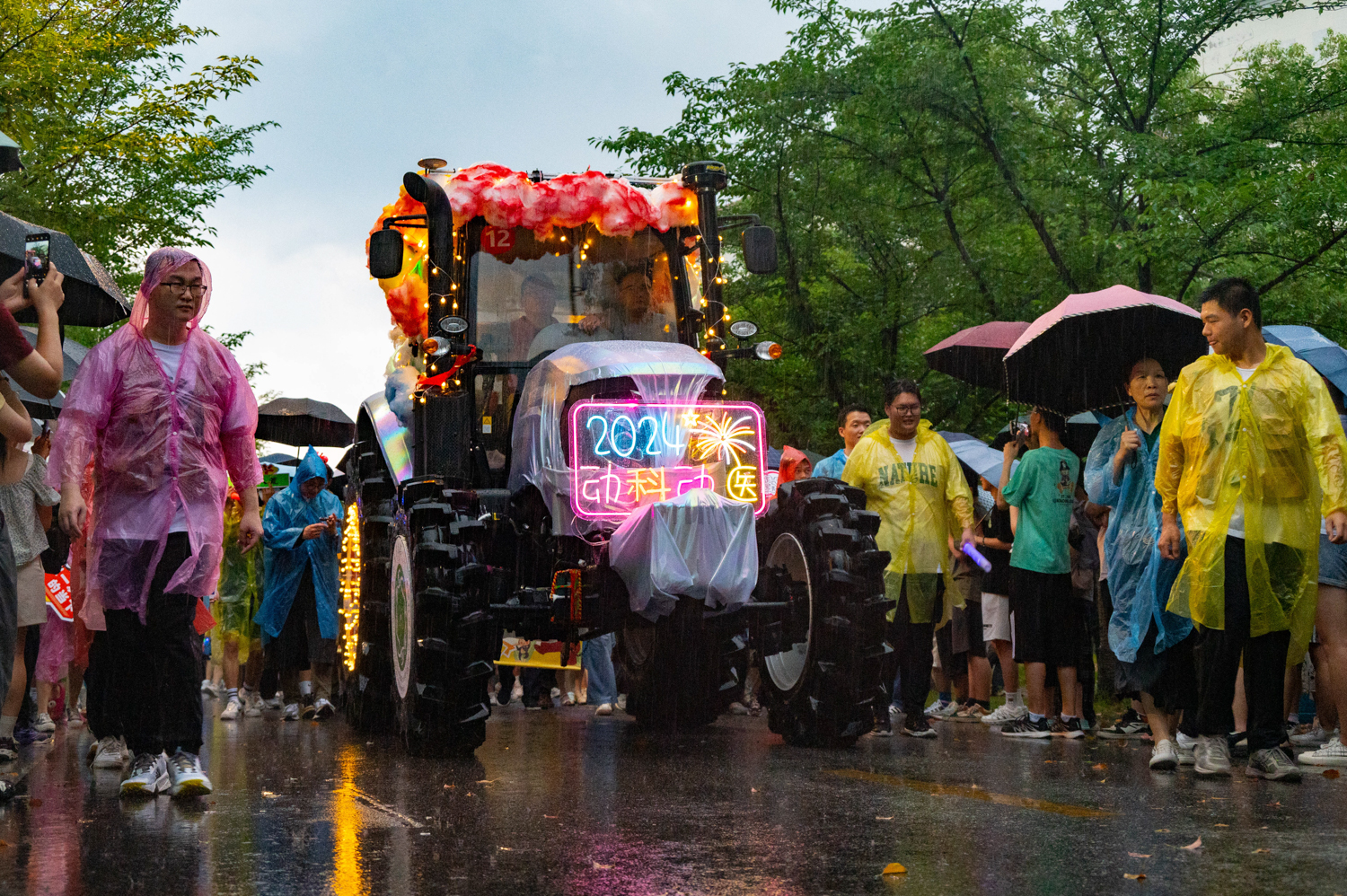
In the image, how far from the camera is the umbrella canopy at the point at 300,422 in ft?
61.8

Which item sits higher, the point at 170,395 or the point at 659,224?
the point at 659,224

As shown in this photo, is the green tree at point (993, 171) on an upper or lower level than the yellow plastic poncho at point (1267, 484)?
upper

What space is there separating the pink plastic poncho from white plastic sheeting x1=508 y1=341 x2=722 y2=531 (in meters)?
2.02

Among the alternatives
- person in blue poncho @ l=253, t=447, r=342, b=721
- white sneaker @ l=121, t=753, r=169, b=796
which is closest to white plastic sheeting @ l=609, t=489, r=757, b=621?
white sneaker @ l=121, t=753, r=169, b=796

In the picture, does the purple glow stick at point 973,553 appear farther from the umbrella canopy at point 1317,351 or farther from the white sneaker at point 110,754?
the white sneaker at point 110,754

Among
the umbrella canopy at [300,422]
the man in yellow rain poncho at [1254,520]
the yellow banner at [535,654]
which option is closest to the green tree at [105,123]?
the umbrella canopy at [300,422]

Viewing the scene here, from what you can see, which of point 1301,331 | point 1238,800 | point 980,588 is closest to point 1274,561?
point 1238,800

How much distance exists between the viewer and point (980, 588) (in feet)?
40.1

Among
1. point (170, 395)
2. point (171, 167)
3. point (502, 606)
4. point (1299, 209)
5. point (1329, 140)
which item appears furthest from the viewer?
point (171, 167)

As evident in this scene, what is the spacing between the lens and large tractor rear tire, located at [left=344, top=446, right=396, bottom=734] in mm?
9773

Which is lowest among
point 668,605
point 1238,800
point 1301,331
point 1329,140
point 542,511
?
point 1238,800

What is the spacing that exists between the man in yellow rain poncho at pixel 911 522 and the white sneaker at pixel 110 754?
4.51 meters

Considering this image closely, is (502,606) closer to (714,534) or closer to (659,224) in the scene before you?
(714,534)

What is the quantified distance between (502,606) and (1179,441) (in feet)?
11.6
